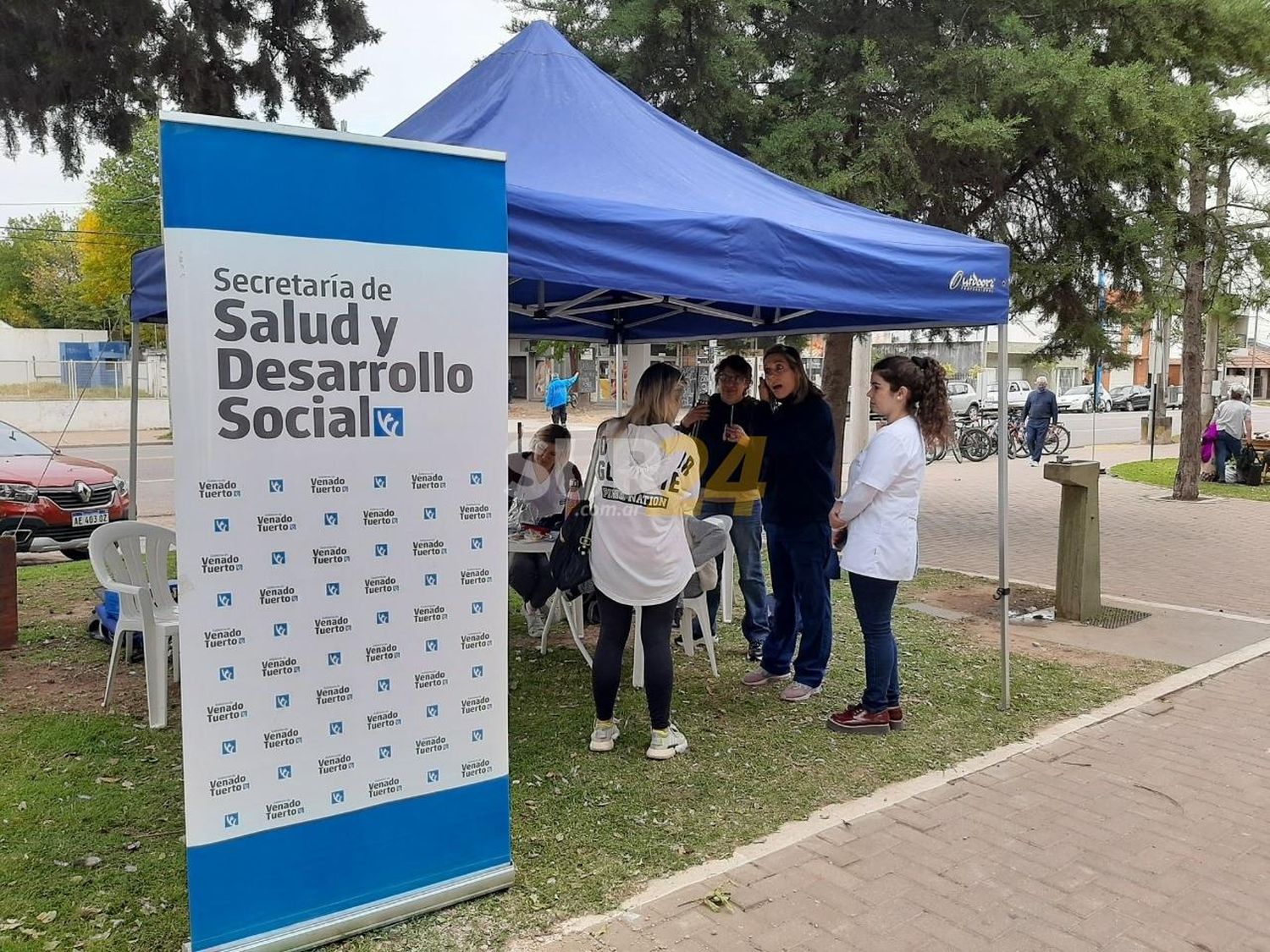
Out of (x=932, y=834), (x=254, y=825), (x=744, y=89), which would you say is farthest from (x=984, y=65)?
(x=254, y=825)

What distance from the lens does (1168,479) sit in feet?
52.6

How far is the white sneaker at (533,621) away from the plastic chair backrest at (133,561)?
213cm

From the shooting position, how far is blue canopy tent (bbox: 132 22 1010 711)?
11.4ft

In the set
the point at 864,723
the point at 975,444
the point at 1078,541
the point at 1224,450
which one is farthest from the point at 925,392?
the point at 975,444

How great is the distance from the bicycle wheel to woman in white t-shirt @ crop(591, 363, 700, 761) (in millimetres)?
17198

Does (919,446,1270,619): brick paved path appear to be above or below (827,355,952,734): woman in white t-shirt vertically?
below

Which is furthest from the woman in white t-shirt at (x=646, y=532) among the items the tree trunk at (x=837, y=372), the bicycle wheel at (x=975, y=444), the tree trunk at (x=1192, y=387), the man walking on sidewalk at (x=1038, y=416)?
the bicycle wheel at (x=975, y=444)

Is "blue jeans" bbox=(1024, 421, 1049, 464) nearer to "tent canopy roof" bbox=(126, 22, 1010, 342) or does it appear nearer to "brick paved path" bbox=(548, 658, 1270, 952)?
"tent canopy roof" bbox=(126, 22, 1010, 342)

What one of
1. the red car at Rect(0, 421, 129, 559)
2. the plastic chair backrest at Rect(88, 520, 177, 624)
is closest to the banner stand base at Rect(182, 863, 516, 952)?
the plastic chair backrest at Rect(88, 520, 177, 624)

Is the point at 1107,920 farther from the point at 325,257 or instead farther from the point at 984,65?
the point at 984,65

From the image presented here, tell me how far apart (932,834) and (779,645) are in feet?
5.70

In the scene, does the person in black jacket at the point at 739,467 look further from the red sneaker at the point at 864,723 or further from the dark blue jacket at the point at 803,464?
the red sneaker at the point at 864,723

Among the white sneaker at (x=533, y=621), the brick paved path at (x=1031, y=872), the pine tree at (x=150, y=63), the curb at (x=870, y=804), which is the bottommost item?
the brick paved path at (x=1031, y=872)

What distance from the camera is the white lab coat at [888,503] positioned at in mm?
4086
